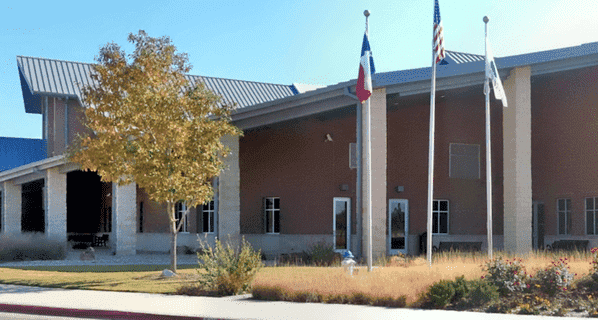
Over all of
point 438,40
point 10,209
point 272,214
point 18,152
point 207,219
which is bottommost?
point 207,219

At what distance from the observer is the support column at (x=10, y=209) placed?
29.7 m

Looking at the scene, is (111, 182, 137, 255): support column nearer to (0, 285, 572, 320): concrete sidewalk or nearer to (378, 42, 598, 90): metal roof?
(378, 42, 598, 90): metal roof

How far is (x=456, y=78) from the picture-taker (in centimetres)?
2427

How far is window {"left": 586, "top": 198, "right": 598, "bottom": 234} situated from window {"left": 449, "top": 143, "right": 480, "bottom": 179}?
4.65 m

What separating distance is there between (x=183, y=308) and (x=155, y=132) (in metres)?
7.33

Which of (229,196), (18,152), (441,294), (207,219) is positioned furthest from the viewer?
(18,152)

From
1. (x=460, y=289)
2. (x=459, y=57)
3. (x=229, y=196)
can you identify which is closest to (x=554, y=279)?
(x=460, y=289)

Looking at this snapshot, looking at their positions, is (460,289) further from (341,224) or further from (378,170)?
(341,224)

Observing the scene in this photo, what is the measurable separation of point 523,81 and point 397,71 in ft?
13.5

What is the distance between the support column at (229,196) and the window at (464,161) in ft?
31.9

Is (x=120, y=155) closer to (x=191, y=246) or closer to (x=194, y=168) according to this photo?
(x=194, y=168)

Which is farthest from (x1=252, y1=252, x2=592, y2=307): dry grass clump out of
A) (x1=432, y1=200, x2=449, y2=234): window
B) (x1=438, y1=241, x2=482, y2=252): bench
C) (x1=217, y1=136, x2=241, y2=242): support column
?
(x1=432, y1=200, x2=449, y2=234): window

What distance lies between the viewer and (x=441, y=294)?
13383 mm

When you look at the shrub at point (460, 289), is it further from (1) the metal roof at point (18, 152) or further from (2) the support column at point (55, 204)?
(1) the metal roof at point (18, 152)
